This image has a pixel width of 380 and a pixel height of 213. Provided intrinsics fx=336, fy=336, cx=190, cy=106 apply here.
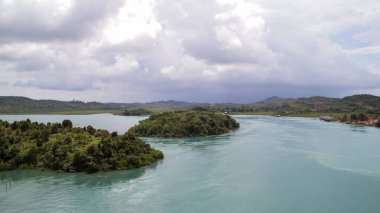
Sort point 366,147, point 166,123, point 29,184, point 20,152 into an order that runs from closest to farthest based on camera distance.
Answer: point 29,184 → point 20,152 → point 366,147 → point 166,123

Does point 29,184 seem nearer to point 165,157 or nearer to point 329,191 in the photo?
point 165,157

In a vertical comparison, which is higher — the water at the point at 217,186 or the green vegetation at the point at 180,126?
the green vegetation at the point at 180,126

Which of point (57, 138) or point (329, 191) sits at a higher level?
point (57, 138)

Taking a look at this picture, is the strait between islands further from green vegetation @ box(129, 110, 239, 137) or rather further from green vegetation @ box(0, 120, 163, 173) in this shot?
green vegetation @ box(129, 110, 239, 137)

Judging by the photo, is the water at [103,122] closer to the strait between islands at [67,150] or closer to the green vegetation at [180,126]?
the green vegetation at [180,126]

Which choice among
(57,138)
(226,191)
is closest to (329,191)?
(226,191)

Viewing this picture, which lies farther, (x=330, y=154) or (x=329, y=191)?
(x=330, y=154)

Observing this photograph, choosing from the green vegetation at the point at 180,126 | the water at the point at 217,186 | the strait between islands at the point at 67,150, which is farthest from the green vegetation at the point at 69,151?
the green vegetation at the point at 180,126
